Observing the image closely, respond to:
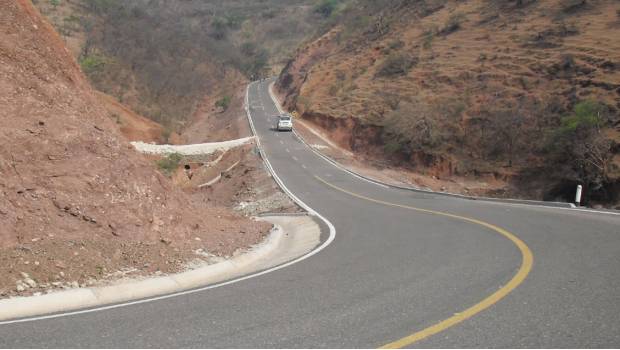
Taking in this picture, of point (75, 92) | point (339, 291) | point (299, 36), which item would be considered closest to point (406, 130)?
point (75, 92)

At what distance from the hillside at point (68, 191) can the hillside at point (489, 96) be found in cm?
2433

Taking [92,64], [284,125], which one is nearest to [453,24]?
[284,125]

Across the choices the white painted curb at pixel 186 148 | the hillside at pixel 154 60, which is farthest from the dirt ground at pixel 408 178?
the hillside at pixel 154 60

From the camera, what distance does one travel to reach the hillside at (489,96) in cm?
3030

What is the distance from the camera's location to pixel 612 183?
26.7 m

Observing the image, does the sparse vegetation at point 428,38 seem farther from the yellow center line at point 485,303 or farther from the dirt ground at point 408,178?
the yellow center line at point 485,303

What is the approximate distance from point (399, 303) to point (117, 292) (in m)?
3.71

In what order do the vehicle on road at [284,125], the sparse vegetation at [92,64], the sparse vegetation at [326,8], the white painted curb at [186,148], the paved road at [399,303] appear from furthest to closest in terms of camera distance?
the sparse vegetation at [326,8], the sparse vegetation at [92,64], the vehicle on road at [284,125], the white painted curb at [186,148], the paved road at [399,303]

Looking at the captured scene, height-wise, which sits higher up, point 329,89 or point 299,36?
point 299,36

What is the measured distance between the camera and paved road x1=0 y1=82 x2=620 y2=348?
191 inches

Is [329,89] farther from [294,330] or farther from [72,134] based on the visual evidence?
[294,330]

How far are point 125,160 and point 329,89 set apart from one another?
47555 millimetres

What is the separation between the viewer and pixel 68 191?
28.2 ft

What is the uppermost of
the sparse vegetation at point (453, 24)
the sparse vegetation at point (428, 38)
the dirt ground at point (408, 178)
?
the sparse vegetation at point (453, 24)
